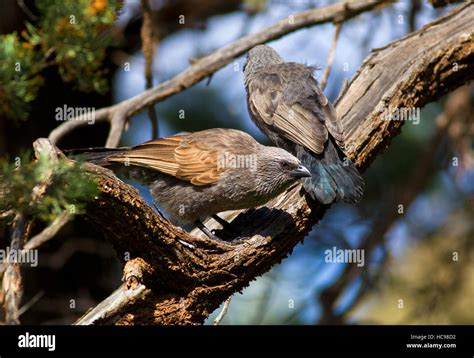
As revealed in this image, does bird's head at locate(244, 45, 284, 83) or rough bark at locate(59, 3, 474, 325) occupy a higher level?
bird's head at locate(244, 45, 284, 83)

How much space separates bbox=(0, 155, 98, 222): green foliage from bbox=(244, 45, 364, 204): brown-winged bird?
2.11 meters

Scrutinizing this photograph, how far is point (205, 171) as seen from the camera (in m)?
4.62

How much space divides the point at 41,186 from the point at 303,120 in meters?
2.76

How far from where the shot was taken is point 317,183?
182 inches

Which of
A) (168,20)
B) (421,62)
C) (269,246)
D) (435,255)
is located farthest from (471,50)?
(168,20)

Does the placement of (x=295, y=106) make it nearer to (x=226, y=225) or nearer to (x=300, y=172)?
(x=300, y=172)

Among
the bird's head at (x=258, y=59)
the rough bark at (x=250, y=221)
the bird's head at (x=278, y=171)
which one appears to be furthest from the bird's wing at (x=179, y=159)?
the bird's head at (x=258, y=59)

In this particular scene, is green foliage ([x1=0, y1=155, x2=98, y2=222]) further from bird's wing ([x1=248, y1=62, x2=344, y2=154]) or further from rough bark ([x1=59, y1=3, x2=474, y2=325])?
bird's wing ([x1=248, y1=62, x2=344, y2=154])

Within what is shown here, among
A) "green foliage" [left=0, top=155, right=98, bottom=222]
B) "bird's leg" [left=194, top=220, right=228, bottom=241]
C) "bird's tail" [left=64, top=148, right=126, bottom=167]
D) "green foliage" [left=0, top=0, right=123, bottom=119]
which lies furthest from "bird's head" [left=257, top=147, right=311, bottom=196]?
"green foliage" [left=0, top=155, right=98, bottom=222]

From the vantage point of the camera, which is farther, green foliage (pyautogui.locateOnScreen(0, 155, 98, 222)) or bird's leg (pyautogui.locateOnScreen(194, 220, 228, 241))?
bird's leg (pyautogui.locateOnScreen(194, 220, 228, 241))

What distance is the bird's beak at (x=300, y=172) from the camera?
4.58 metres

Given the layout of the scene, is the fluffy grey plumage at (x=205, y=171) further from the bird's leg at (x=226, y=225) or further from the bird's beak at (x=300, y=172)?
the bird's leg at (x=226, y=225)

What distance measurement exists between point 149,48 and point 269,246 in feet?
7.90

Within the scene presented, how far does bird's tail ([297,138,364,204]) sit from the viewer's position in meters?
4.55
